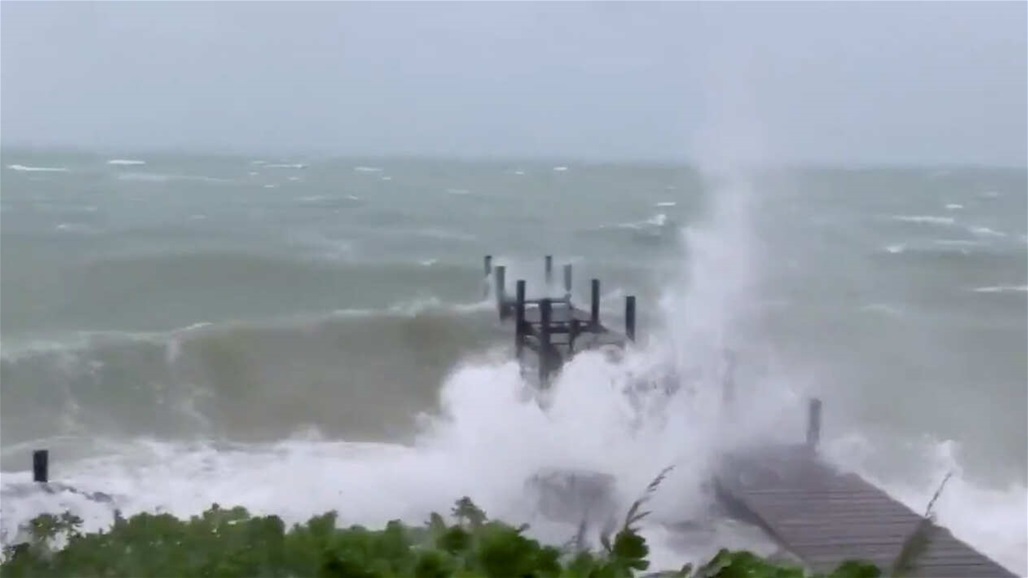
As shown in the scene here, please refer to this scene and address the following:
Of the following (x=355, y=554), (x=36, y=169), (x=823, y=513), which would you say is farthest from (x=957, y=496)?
(x=36, y=169)

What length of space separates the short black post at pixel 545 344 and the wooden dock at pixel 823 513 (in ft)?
8.81

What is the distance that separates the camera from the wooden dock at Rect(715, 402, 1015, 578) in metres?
9.36

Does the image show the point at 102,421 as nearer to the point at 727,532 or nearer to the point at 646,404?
the point at 646,404

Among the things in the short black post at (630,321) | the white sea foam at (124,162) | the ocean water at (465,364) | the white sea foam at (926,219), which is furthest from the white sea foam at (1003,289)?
the white sea foam at (124,162)

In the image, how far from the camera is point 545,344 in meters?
14.5

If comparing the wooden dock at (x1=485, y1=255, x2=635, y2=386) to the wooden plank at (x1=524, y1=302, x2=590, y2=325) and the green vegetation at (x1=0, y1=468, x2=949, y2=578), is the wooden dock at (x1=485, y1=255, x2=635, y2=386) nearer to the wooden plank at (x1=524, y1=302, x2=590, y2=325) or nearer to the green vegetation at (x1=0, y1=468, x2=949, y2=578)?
the wooden plank at (x1=524, y1=302, x2=590, y2=325)

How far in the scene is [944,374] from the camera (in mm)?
22469

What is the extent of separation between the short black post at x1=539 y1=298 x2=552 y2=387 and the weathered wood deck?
107 inches

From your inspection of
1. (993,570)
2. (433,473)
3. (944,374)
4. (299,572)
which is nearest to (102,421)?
(433,473)

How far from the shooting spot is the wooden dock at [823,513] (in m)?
9.36

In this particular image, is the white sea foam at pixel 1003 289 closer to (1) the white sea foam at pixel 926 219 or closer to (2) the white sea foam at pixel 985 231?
(2) the white sea foam at pixel 985 231

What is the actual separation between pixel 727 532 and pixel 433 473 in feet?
11.9

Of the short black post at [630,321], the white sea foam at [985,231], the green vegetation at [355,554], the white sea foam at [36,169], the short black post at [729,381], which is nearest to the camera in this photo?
the green vegetation at [355,554]

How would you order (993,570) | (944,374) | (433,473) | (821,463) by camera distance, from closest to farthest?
(993,570) → (821,463) → (433,473) → (944,374)
